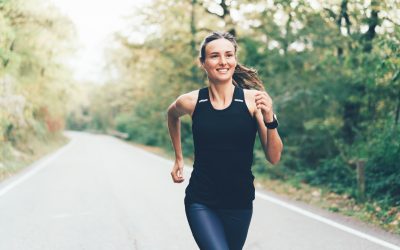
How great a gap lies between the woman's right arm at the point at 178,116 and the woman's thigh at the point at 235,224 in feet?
1.72

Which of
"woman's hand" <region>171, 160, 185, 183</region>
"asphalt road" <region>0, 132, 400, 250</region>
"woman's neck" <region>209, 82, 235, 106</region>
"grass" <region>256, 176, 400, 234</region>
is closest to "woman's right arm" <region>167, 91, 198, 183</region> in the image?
"woman's hand" <region>171, 160, 185, 183</region>

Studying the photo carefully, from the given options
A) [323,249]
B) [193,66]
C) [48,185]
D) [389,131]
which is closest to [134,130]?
[193,66]

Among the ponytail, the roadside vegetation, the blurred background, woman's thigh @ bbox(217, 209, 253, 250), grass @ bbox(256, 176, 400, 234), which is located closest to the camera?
woman's thigh @ bbox(217, 209, 253, 250)

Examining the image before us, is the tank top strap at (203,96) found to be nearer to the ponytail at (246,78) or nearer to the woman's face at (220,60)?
the woman's face at (220,60)

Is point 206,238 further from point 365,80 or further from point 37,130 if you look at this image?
point 37,130

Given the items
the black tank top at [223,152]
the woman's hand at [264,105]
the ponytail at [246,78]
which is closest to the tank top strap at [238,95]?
the black tank top at [223,152]

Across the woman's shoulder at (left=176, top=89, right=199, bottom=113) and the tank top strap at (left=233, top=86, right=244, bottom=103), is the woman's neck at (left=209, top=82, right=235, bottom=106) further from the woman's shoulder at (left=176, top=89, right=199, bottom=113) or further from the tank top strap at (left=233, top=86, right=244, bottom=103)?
the woman's shoulder at (left=176, top=89, right=199, bottom=113)

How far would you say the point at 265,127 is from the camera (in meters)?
2.94

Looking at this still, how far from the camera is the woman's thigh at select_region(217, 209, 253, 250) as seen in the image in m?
3.04

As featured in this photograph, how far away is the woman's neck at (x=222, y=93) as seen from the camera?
2971mm

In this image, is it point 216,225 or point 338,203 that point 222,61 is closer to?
point 216,225

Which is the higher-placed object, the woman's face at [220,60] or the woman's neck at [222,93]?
the woman's face at [220,60]

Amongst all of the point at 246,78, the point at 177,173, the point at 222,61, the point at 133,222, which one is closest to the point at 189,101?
the point at 222,61

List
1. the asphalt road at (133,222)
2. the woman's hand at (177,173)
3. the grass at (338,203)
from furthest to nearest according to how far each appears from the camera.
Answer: the grass at (338,203)
the asphalt road at (133,222)
the woman's hand at (177,173)
